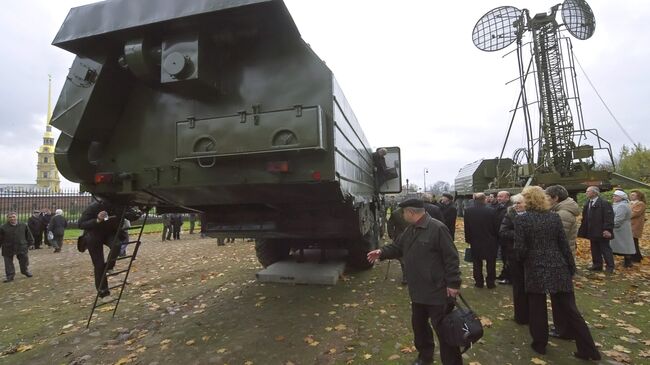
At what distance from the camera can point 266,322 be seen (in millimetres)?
4555

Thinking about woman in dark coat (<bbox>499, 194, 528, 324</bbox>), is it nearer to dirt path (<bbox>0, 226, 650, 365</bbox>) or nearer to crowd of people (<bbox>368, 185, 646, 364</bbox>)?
crowd of people (<bbox>368, 185, 646, 364</bbox>)

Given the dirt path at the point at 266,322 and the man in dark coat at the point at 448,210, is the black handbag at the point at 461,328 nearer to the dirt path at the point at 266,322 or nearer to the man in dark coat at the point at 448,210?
the dirt path at the point at 266,322

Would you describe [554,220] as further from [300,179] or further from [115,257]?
[115,257]

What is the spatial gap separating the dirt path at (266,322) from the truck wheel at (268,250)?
0.40m

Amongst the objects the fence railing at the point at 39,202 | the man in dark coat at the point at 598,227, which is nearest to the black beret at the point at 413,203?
the man in dark coat at the point at 598,227

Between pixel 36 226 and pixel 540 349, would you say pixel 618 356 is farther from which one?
pixel 36 226

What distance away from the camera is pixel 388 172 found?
27.9 feet

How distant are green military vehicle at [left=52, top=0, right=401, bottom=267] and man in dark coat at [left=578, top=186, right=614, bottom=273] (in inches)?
202

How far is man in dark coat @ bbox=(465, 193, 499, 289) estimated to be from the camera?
228 inches

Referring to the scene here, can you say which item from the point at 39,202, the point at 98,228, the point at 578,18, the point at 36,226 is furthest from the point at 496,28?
the point at 39,202

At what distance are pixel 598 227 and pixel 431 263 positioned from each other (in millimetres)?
5227

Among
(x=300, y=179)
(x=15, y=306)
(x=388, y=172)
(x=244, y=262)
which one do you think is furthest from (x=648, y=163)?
(x=15, y=306)

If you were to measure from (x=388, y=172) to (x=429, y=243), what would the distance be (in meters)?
5.50

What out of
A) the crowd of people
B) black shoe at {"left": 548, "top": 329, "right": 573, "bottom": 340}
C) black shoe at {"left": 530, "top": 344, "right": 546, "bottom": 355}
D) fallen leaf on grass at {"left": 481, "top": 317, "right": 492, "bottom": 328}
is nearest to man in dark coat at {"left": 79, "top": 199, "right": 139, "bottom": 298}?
the crowd of people
